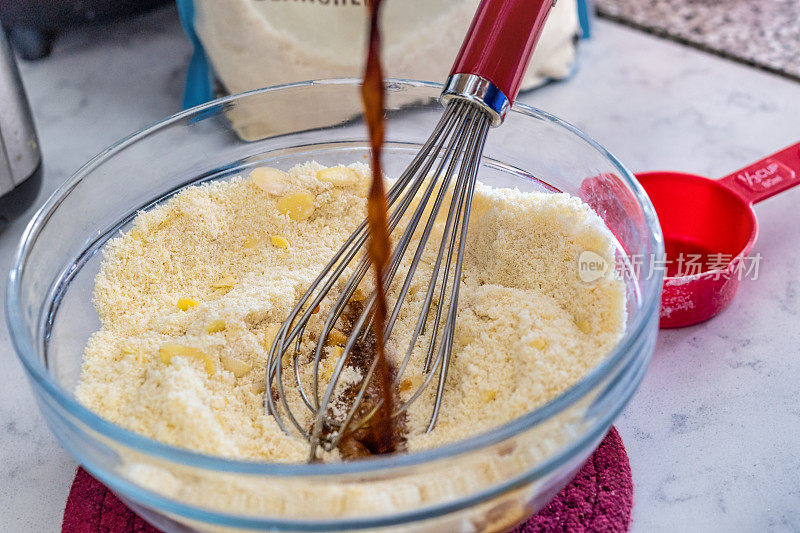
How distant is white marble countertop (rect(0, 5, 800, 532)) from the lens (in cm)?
53

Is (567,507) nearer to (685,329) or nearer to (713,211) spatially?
(685,329)

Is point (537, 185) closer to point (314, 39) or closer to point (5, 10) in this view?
point (314, 39)

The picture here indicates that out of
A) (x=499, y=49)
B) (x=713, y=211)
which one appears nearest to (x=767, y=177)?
(x=713, y=211)

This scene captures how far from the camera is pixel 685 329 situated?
64 centimetres

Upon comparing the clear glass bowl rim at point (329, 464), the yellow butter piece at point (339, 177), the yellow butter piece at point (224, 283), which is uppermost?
the clear glass bowl rim at point (329, 464)

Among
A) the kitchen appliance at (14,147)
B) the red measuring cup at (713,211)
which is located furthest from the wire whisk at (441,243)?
the kitchen appliance at (14,147)

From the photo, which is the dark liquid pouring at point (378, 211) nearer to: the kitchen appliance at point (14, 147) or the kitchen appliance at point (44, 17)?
the kitchen appliance at point (14, 147)

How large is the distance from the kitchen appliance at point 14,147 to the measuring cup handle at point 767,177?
62cm

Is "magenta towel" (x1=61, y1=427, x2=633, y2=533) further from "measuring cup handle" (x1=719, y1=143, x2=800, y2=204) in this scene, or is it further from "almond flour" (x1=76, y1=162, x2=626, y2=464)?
"measuring cup handle" (x1=719, y1=143, x2=800, y2=204)

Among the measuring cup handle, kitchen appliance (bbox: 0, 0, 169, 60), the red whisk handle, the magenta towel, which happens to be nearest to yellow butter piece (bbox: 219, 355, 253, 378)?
the magenta towel

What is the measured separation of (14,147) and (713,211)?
0.62 m

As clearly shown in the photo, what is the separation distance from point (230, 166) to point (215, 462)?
1.13 feet

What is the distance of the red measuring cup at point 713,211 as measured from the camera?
68cm

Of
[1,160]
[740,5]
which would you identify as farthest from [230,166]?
[740,5]
